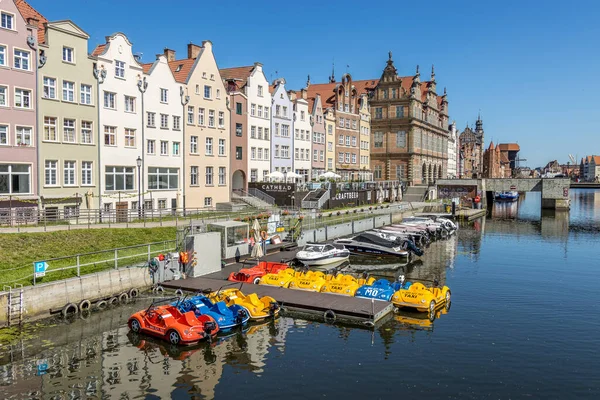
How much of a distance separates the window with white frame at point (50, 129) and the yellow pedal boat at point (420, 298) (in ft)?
98.3

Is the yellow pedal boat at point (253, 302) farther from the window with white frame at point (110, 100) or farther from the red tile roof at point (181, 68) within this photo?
the red tile roof at point (181, 68)

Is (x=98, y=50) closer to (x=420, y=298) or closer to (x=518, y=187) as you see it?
(x=420, y=298)

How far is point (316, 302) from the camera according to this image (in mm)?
26094

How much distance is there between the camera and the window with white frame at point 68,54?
136ft

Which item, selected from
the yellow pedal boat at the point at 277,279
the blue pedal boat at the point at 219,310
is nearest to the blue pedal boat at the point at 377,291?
the yellow pedal boat at the point at 277,279

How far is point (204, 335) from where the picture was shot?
21484 mm

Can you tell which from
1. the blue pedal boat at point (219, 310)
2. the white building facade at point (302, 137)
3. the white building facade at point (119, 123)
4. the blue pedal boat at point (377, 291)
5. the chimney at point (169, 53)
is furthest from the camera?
the white building facade at point (302, 137)

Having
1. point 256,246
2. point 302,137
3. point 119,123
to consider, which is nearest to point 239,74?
point 302,137

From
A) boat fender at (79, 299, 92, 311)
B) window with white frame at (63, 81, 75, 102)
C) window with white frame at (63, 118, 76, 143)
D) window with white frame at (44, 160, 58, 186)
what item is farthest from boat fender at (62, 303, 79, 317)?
window with white frame at (63, 81, 75, 102)

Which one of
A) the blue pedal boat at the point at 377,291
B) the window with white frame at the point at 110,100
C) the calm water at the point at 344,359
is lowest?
the calm water at the point at 344,359

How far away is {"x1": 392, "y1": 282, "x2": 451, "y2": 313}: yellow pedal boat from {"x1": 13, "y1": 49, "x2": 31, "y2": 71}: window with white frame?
31914 mm

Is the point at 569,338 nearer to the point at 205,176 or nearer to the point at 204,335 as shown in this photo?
the point at 204,335

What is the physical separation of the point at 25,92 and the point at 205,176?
21361 mm

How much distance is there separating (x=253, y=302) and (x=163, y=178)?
29794 millimetres
